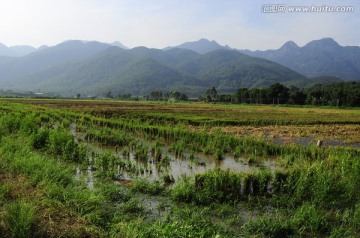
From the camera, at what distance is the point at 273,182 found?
396 inches

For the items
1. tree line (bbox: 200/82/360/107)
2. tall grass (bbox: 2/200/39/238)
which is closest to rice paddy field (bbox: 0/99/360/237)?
tall grass (bbox: 2/200/39/238)

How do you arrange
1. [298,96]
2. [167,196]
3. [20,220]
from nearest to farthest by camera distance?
[20,220]
[167,196]
[298,96]

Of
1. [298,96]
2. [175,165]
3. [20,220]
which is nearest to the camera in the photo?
[20,220]

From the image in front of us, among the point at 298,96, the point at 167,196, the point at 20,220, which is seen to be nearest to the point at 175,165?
the point at 167,196

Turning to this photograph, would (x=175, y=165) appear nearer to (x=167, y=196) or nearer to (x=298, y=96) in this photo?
(x=167, y=196)

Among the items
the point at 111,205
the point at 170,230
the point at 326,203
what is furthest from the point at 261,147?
the point at 170,230

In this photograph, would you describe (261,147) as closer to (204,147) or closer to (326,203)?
(204,147)

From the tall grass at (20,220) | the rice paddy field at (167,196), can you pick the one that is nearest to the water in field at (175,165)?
the rice paddy field at (167,196)

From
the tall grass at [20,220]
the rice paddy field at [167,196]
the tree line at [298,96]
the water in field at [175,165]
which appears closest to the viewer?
the tall grass at [20,220]

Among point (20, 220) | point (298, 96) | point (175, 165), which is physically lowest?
point (175, 165)

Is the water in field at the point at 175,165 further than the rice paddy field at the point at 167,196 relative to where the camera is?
Yes

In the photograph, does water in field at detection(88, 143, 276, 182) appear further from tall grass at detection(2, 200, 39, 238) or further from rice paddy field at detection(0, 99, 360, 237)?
tall grass at detection(2, 200, 39, 238)

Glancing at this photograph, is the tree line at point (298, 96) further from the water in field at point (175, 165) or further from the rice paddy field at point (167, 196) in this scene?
the rice paddy field at point (167, 196)

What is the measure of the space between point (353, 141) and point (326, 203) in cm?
1557
